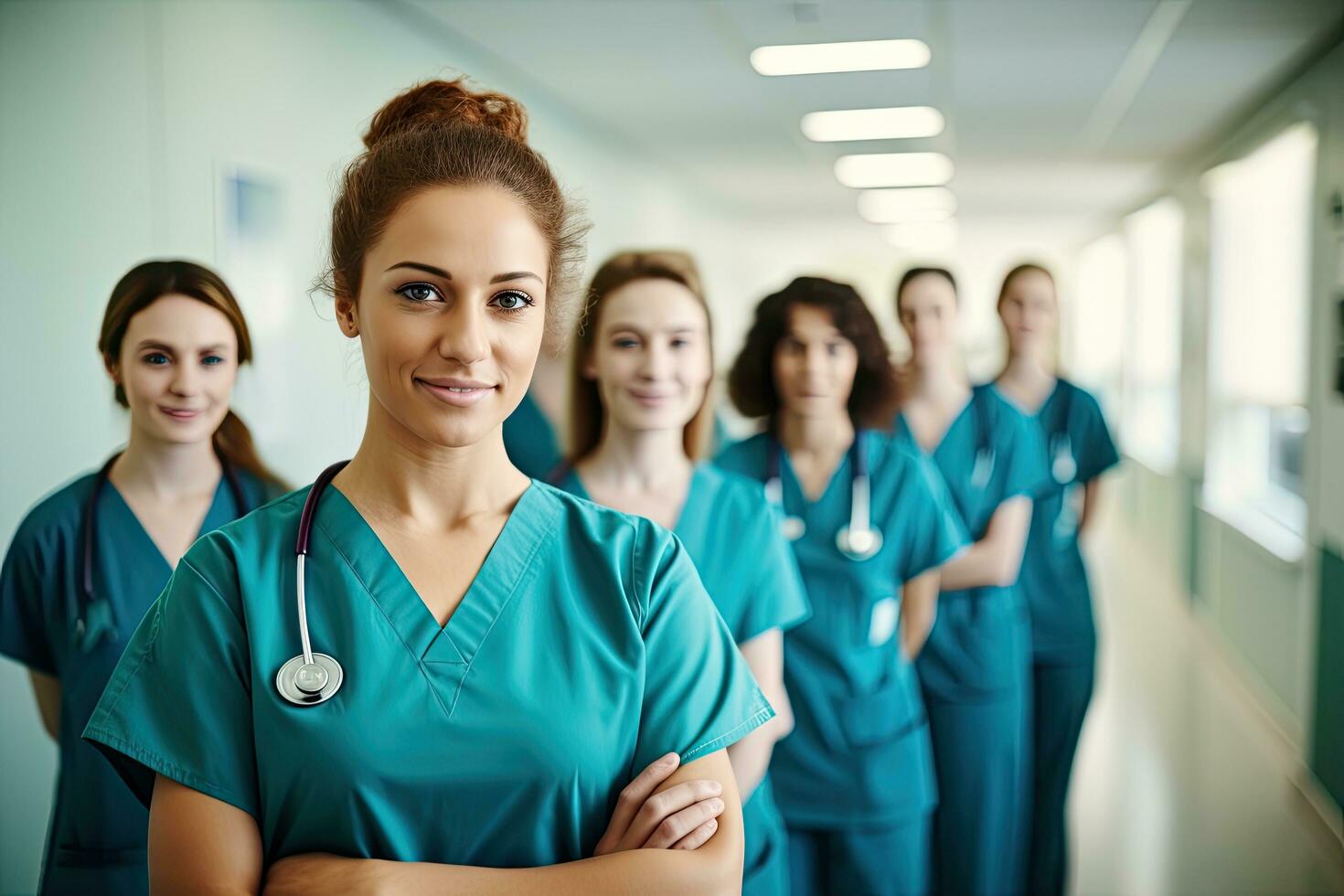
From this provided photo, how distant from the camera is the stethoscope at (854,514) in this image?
2.28 metres

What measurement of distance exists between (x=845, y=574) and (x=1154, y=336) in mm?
Answer: 7586

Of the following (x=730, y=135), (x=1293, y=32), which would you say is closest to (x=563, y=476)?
(x=1293, y=32)

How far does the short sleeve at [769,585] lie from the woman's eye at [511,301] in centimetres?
84

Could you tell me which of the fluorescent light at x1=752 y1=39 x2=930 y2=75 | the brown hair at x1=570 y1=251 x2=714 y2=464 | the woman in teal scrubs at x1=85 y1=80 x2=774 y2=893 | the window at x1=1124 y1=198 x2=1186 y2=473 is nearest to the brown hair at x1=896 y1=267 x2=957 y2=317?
the fluorescent light at x1=752 y1=39 x2=930 y2=75

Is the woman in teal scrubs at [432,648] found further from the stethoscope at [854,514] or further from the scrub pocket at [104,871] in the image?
the stethoscope at [854,514]

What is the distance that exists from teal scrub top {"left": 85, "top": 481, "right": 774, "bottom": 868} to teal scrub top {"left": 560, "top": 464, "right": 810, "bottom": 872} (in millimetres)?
629

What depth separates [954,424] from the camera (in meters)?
3.18

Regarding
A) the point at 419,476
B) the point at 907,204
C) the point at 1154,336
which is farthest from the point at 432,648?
the point at 1154,336

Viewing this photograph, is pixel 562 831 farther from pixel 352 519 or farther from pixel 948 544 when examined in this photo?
pixel 948 544

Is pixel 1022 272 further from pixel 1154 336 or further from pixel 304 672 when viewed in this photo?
pixel 1154 336

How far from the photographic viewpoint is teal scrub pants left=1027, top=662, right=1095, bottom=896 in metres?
3.21

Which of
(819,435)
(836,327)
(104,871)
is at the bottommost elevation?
(104,871)

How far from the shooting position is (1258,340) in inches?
236

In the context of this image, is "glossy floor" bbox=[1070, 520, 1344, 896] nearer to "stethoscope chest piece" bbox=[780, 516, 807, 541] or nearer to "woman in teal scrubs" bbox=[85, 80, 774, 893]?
"stethoscope chest piece" bbox=[780, 516, 807, 541]
